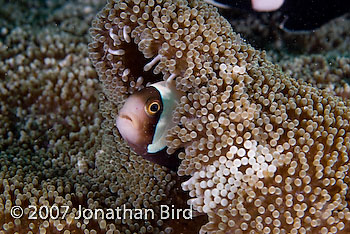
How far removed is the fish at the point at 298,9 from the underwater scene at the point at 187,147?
599 mm

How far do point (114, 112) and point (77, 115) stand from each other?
54 centimetres

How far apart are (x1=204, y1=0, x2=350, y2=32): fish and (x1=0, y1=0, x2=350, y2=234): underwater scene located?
1.97ft

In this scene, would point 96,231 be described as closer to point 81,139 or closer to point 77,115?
point 81,139

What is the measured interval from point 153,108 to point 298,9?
1555 millimetres

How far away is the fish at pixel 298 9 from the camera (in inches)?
93.5

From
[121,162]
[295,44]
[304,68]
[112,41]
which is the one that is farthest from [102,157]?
[295,44]

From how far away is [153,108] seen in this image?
141 cm

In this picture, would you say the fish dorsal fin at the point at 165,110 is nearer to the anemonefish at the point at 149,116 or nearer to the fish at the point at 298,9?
the anemonefish at the point at 149,116

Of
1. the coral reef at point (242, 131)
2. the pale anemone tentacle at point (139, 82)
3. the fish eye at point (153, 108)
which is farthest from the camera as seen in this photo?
the pale anemone tentacle at point (139, 82)

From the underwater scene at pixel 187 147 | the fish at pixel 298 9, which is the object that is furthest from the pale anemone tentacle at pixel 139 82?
the fish at pixel 298 9

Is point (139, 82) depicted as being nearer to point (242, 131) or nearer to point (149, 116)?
point (149, 116)

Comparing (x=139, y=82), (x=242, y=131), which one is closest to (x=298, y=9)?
(x=139, y=82)

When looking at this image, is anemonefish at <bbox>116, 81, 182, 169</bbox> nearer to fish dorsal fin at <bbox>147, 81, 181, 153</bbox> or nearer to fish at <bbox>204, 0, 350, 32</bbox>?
fish dorsal fin at <bbox>147, 81, 181, 153</bbox>

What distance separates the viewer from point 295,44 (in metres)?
2.61
